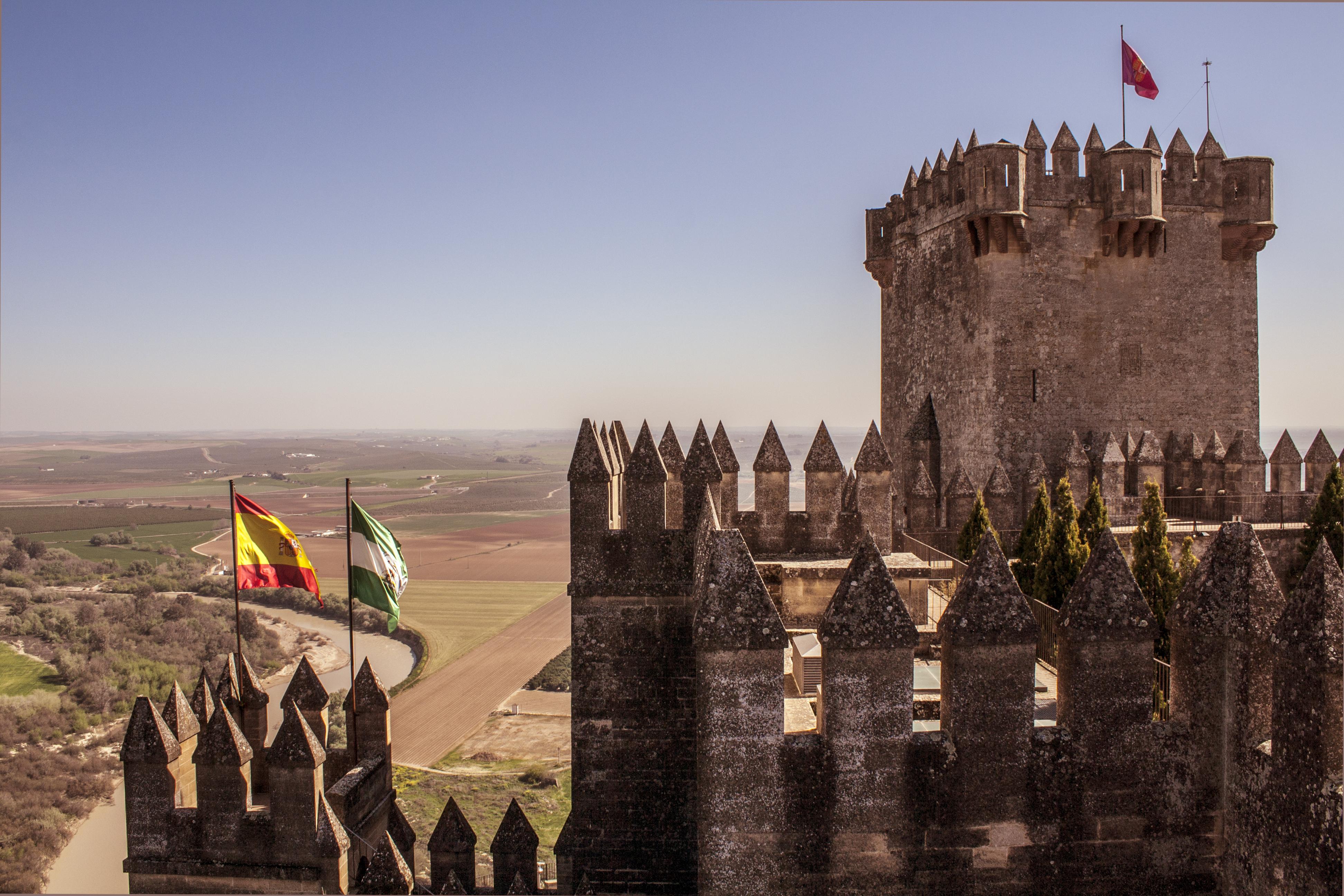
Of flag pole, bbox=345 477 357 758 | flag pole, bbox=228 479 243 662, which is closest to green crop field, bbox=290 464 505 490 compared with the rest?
flag pole, bbox=345 477 357 758

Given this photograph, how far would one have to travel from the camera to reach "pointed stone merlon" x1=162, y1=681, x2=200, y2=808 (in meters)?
7.91

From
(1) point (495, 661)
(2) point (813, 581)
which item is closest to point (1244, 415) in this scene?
(2) point (813, 581)

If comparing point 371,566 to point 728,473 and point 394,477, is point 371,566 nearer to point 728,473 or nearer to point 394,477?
point 728,473

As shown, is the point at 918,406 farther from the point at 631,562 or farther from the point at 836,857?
the point at 836,857

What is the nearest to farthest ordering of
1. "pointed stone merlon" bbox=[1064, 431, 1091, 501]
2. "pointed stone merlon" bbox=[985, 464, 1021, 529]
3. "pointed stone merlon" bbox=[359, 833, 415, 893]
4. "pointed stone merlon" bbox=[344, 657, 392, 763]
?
1. "pointed stone merlon" bbox=[359, 833, 415, 893]
2. "pointed stone merlon" bbox=[344, 657, 392, 763]
3. "pointed stone merlon" bbox=[985, 464, 1021, 529]
4. "pointed stone merlon" bbox=[1064, 431, 1091, 501]

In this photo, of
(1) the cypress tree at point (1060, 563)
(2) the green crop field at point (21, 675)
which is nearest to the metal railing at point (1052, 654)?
(1) the cypress tree at point (1060, 563)

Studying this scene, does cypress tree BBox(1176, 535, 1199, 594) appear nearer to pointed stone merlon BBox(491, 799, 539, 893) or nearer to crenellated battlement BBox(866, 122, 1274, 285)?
crenellated battlement BBox(866, 122, 1274, 285)

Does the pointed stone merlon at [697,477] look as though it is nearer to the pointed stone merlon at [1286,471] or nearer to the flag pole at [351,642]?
the flag pole at [351,642]

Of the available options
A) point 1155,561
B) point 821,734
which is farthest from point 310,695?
point 1155,561

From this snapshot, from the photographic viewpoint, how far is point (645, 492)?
24.4 feet

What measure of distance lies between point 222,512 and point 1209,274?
62963 mm

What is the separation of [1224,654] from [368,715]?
320 inches

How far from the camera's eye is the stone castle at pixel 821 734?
16.6 feet

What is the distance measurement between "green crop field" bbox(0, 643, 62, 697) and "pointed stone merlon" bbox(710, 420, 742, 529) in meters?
32.6
